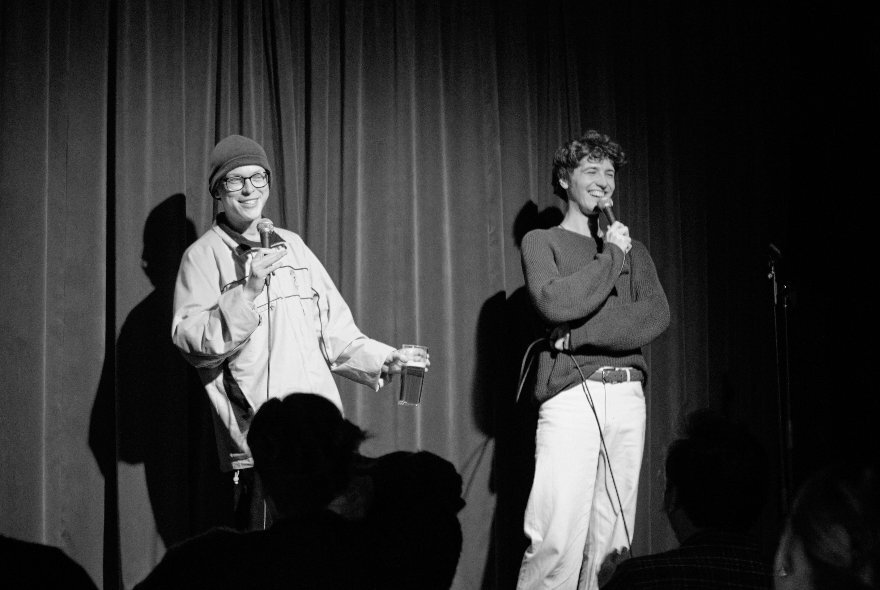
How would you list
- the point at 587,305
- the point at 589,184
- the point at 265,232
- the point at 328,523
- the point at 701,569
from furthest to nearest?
the point at 589,184
the point at 587,305
the point at 265,232
the point at 701,569
the point at 328,523

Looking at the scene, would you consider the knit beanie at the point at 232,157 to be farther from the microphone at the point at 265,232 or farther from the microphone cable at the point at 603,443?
the microphone cable at the point at 603,443

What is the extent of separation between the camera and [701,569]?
1.53 meters

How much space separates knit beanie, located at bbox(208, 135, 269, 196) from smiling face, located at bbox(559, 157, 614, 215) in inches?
44.4

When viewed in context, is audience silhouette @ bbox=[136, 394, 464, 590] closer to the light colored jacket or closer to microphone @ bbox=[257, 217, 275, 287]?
the light colored jacket

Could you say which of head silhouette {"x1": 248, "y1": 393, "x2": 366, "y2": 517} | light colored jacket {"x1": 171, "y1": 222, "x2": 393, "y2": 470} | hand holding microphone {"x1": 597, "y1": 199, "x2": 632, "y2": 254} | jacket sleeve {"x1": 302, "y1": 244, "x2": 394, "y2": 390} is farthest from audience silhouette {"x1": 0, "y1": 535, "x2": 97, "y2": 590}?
hand holding microphone {"x1": 597, "y1": 199, "x2": 632, "y2": 254}

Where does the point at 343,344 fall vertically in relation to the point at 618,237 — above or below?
below

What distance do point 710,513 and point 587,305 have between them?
131cm

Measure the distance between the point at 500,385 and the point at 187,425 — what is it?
1276mm

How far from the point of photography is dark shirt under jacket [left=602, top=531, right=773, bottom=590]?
4.94 ft

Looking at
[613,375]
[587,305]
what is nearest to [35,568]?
[587,305]

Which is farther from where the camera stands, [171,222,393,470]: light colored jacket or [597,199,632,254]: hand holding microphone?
[597,199,632,254]: hand holding microphone

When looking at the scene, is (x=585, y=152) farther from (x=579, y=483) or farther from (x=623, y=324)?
(x=579, y=483)

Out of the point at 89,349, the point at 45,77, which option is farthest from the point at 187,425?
the point at 45,77

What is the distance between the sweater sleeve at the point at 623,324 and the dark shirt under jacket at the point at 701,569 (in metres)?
1.40
